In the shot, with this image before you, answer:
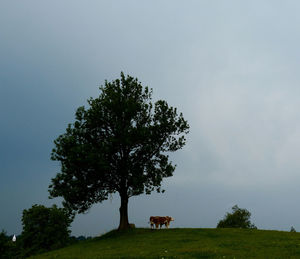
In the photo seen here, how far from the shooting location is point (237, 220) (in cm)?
9706

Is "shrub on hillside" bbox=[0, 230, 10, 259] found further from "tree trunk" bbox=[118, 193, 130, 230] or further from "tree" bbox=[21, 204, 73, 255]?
"tree trunk" bbox=[118, 193, 130, 230]

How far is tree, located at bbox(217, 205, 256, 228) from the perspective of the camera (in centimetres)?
9619

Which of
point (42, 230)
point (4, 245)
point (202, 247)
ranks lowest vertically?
point (202, 247)

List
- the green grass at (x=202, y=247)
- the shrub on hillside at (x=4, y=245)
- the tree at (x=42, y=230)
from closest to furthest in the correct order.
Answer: the green grass at (x=202, y=247) → the shrub on hillside at (x=4, y=245) → the tree at (x=42, y=230)

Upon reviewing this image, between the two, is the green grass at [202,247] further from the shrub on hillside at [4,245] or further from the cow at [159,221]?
the shrub on hillside at [4,245]

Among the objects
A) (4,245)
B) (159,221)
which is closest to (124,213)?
(159,221)

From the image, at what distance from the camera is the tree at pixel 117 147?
4697 cm

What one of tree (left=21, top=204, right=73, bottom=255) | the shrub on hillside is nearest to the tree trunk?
tree (left=21, top=204, right=73, bottom=255)

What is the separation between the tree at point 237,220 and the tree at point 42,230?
47.4 m

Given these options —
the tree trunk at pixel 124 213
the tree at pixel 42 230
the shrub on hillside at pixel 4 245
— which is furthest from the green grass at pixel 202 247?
the shrub on hillside at pixel 4 245

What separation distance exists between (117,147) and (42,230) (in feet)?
144

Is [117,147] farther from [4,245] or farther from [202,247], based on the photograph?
[4,245]

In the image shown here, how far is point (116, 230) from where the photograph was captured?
4962 centimetres

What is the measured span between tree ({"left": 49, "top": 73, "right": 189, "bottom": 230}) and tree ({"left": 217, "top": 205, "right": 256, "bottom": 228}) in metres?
56.4
